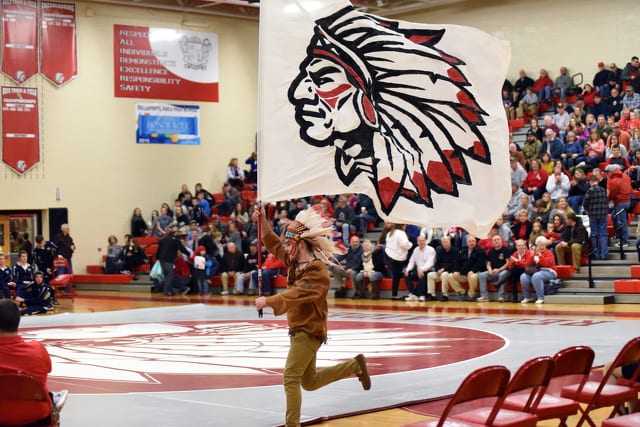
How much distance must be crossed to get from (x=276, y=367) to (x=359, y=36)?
12.0 ft

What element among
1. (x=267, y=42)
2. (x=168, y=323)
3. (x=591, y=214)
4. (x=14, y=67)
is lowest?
(x=168, y=323)

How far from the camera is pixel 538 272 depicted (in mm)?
18203

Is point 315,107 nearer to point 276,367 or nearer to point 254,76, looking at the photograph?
point 276,367

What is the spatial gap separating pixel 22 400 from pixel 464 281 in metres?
14.7

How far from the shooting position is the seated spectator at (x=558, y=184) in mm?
20969

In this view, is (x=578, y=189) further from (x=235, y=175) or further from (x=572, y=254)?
(x=235, y=175)

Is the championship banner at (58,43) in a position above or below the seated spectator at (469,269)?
above

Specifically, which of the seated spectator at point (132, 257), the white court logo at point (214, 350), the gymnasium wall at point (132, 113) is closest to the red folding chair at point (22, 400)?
the white court logo at point (214, 350)

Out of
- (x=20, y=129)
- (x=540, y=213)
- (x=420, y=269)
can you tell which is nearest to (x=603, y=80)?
(x=540, y=213)

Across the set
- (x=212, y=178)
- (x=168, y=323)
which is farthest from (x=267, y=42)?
(x=212, y=178)

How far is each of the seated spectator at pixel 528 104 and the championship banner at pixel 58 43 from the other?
12.4 meters

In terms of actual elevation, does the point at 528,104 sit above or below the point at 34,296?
above

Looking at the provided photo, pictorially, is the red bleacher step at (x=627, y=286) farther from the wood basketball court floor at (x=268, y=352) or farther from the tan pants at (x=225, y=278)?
the tan pants at (x=225, y=278)

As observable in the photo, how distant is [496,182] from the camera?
8789mm
